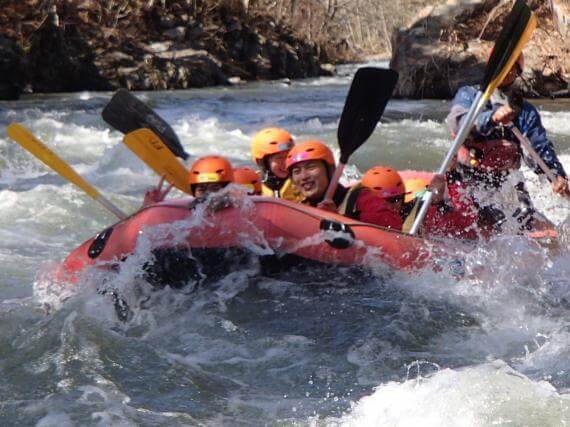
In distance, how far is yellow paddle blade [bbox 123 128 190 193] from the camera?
5.58m

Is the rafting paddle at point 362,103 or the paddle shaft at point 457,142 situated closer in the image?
the paddle shaft at point 457,142

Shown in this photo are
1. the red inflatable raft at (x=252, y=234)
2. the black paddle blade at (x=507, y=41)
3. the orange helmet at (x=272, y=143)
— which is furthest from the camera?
the orange helmet at (x=272, y=143)

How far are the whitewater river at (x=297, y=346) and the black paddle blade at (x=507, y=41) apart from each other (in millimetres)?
1041

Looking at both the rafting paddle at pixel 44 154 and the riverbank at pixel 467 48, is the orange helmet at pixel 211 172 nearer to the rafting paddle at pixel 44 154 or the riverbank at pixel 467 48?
the rafting paddle at pixel 44 154

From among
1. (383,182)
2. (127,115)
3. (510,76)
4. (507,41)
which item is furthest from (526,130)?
(127,115)

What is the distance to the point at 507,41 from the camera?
580 centimetres

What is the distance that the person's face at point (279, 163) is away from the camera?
18.8ft

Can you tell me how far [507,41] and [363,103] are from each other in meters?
0.98

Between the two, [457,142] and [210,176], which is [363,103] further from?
[210,176]

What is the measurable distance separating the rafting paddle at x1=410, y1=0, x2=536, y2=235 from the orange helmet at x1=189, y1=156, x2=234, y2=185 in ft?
3.56

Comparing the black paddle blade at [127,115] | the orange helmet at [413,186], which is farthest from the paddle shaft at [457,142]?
the black paddle blade at [127,115]

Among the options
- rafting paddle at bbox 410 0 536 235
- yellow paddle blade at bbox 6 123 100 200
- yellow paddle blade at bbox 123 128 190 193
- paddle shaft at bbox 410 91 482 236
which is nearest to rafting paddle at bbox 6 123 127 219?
yellow paddle blade at bbox 6 123 100 200

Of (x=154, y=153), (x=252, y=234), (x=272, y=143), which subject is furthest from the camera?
(x=272, y=143)

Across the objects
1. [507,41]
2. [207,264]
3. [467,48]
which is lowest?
[467,48]
